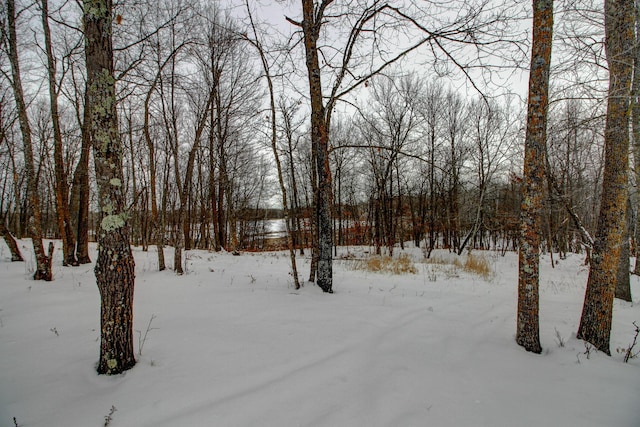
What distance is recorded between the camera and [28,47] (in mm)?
7465

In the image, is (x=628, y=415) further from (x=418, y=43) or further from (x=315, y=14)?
(x=315, y=14)

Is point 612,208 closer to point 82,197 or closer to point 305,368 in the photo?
point 305,368

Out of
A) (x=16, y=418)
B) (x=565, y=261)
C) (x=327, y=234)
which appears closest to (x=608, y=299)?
(x=327, y=234)

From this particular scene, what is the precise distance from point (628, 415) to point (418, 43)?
16.8ft

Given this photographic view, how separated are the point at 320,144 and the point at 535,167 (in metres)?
3.16

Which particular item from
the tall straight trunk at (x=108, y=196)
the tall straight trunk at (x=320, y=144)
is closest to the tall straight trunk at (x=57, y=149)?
the tall straight trunk at (x=108, y=196)

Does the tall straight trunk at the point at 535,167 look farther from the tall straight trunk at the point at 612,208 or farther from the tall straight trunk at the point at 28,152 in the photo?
the tall straight trunk at the point at 28,152

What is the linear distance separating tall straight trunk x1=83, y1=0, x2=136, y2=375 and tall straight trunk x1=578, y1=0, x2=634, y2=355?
16.2 feet

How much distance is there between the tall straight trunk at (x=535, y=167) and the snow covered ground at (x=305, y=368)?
54 centimetres

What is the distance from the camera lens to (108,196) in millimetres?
2230

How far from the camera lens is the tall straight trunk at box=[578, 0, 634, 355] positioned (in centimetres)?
322

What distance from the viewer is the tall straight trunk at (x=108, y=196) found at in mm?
2213

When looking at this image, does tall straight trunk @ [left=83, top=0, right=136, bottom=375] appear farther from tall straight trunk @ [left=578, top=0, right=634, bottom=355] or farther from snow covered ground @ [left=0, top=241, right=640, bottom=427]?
tall straight trunk @ [left=578, top=0, right=634, bottom=355]

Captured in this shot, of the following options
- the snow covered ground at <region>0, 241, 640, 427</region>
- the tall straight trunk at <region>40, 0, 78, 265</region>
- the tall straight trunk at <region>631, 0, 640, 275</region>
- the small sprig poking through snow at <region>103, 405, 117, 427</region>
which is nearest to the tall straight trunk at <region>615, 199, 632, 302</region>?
the tall straight trunk at <region>631, 0, 640, 275</region>
